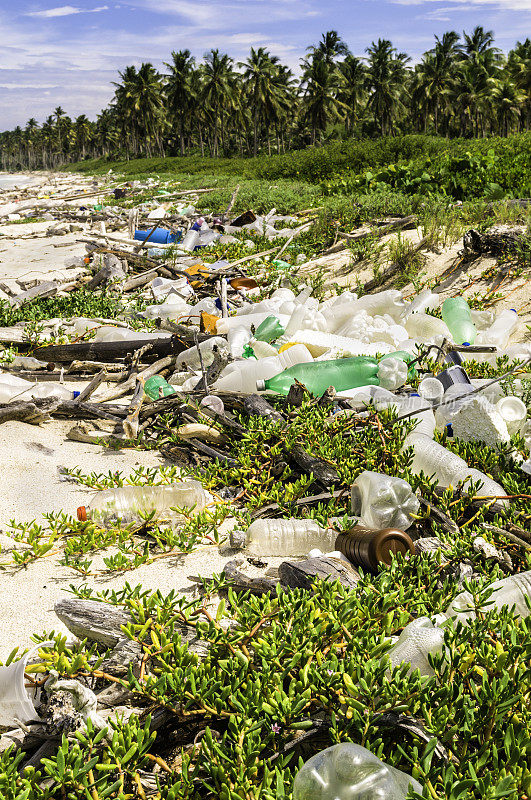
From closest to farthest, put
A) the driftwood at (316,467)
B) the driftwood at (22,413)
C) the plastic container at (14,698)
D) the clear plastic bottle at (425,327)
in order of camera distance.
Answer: the plastic container at (14,698) → the driftwood at (316,467) → the driftwood at (22,413) → the clear plastic bottle at (425,327)

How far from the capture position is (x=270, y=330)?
4719 mm

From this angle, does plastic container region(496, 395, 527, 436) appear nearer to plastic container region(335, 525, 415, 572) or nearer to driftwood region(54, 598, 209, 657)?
plastic container region(335, 525, 415, 572)

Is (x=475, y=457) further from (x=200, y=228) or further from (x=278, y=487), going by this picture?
(x=200, y=228)

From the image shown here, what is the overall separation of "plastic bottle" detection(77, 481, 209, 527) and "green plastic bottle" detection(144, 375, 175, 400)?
4.05 ft

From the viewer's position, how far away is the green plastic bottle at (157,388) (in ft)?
13.2

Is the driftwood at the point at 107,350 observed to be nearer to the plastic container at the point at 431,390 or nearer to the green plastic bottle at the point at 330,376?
the green plastic bottle at the point at 330,376

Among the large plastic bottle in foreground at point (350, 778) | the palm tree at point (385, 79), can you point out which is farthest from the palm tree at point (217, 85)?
the large plastic bottle in foreground at point (350, 778)

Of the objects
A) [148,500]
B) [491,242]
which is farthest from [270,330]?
[491,242]

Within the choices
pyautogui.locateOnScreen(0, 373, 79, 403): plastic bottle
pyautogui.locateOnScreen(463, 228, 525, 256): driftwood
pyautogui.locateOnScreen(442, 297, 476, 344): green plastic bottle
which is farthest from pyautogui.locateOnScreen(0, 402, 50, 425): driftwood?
pyautogui.locateOnScreen(463, 228, 525, 256): driftwood

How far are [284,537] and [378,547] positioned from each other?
0.54m

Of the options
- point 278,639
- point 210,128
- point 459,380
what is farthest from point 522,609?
point 210,128

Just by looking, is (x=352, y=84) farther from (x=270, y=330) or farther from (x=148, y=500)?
(x=148, y=500)

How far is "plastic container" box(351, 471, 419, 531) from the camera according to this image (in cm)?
234

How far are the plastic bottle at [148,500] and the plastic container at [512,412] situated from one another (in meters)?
1.57
